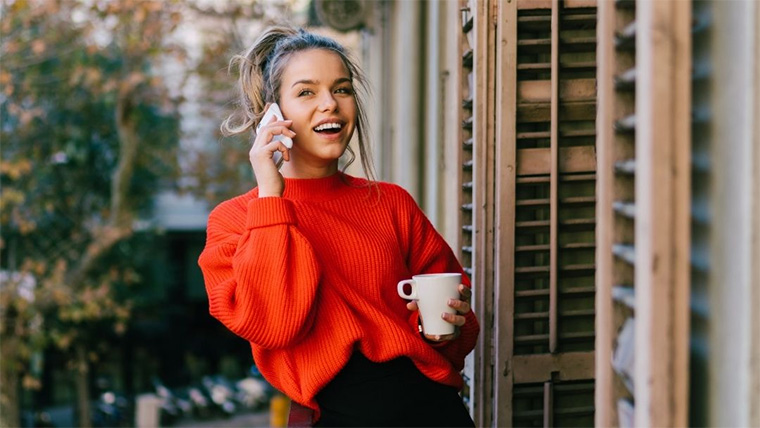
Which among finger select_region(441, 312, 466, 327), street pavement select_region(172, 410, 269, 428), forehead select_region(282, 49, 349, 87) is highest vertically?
forehead select_region(282, 49, 349, 87)

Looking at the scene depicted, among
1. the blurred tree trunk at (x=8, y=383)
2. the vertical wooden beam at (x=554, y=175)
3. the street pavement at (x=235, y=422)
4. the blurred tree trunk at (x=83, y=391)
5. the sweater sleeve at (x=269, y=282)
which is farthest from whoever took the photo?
the street pavement at (x=235, y=422)

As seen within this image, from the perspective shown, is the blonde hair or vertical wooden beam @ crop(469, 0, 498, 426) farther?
vertical wooden beam @ crop(469, 0, 498, 426)

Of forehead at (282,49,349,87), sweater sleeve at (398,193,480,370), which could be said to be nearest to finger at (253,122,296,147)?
forehead at (282,49,349,87)

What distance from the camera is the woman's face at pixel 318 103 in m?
2.12

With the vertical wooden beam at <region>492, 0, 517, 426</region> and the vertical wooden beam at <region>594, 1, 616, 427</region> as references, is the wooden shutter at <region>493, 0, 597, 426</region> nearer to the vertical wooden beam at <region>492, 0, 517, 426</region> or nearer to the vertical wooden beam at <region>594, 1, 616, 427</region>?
the vertical wooden beam at <region>492, 0, 517, 426</region>

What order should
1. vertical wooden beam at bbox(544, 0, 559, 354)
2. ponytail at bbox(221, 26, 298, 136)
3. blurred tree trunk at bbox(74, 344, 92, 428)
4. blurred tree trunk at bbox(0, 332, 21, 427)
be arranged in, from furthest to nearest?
1. blurred tree trunk at bbox(74, 344, 92, 428)
2. blurred tree trunk at bbox(0, 332, 21, 427)
3. vertical wooden beam at bbox(544, 0, 559, 354)
4. ponytail at bbox(221, 26, 298, 136)

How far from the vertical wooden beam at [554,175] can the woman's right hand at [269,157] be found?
2.79 feet

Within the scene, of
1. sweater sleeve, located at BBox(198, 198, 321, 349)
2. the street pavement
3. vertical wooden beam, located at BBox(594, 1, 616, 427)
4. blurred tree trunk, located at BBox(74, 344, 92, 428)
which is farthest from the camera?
the street pavement

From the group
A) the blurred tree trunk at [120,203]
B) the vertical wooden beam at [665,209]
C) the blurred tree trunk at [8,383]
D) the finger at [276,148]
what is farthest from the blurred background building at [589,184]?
the blurred tree trunk at [8,383]

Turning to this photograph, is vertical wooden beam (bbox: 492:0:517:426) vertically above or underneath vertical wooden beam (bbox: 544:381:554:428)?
above

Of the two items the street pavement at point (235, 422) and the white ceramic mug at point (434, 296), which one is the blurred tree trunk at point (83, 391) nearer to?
the street pavement at point (235, 422)

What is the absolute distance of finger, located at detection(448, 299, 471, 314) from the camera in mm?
1998

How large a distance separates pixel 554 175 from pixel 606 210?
105 centimetres

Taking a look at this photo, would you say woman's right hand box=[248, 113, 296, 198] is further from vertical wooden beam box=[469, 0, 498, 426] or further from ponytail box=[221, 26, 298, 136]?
vertical wooden beam box=[469, 0, 498, 426]
